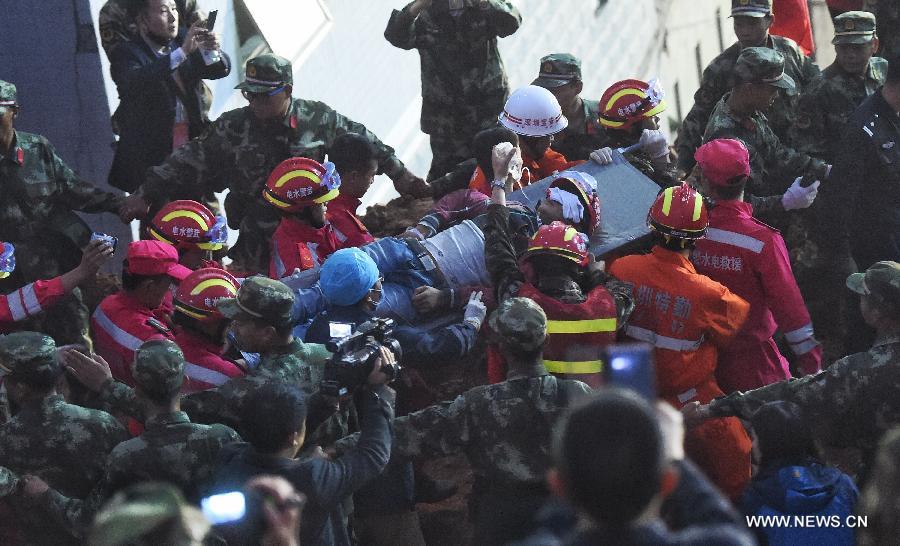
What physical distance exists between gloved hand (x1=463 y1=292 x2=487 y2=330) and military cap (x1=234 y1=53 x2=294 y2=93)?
6.91ft

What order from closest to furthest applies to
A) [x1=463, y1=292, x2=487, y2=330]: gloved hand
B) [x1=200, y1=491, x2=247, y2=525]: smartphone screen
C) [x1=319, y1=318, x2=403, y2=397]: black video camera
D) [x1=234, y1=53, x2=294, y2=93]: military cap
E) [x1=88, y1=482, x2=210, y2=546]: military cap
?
[x1=88, y1=482, x2=210, y2=546]: military cap, [x1=200, y1=491, x2=247, y2=525]: smartphone screen, [x1=319, y1=318, x2=403, y2=397]: black video camera, [x1=463, y1=292, x2=487, y2=330]: gloved hand, [x1=234, y1=53, x2=294, y2=93]: military cap

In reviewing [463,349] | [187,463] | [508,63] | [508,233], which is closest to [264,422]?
[187,463]

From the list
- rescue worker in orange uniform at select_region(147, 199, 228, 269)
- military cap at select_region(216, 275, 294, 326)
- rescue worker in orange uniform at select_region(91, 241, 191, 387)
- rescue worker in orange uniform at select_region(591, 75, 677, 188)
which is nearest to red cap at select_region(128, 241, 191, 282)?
rescue worker in orange uniform at select_region(91, 241, 191, 387)

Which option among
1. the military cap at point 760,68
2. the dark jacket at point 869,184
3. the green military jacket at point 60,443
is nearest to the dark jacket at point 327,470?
the green military jacket at point 60,443

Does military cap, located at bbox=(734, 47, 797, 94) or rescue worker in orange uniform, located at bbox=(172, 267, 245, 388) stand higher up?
military cap, located at bbox=(734, 47, 797, 94)

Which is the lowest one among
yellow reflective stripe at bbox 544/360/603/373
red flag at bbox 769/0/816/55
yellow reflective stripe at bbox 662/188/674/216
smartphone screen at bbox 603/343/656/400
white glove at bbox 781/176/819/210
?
red flag at bbox 769/0/816/55

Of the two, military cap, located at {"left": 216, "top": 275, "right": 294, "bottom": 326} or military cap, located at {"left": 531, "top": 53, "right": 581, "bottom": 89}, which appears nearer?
military cap, located at {"left": 216, "top": 275, "right": 294, "bottom": 326}

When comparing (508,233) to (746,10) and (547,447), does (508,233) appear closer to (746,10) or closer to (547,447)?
(547,447)

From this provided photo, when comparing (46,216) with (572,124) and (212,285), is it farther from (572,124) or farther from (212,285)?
(572,124)

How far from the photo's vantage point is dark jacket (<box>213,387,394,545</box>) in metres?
4.83

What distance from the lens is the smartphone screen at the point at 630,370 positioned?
3.67 metres

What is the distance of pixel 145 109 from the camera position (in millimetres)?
8812

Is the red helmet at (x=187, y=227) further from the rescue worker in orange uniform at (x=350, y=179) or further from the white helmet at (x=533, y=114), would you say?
the white helmet at (x=533, y=114)

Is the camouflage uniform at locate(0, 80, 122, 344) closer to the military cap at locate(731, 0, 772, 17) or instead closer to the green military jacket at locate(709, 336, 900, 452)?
the green military jacket at locate(709, 336, 900, 452)
